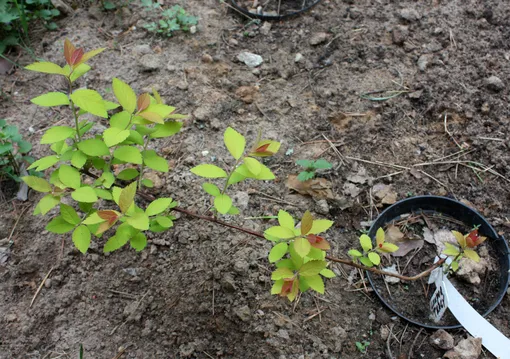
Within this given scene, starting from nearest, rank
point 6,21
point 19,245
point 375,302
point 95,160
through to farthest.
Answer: point 95,160
point 375,302
point 19,245
point 6,21

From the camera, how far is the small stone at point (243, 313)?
1714mm

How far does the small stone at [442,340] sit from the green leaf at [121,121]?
143 cm

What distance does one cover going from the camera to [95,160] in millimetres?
1396

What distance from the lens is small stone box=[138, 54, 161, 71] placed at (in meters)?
2.61

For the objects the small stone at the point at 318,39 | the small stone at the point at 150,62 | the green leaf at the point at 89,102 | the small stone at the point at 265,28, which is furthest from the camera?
the small stone at the point at 265,28

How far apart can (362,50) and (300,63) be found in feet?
1.32

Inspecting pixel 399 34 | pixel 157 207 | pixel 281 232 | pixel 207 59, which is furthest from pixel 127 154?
pixel 399 34

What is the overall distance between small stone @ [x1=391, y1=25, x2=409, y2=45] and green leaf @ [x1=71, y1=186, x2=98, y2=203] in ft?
7.24

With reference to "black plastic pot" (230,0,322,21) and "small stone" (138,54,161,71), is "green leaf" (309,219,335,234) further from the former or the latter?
"black plastic pot" (230,0,322,21)

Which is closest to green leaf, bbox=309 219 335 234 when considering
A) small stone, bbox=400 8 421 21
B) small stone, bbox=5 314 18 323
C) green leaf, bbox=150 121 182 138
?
green leaf, bbox=150 121 182 138

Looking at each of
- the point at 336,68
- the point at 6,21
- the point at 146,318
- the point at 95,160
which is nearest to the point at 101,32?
the point at 6,21

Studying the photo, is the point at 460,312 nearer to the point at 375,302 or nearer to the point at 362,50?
the point at 375,302

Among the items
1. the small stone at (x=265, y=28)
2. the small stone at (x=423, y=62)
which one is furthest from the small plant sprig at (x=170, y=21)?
the small stone at (x=423, y=62)

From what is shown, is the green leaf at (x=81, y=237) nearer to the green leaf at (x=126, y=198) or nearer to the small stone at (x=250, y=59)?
the green leaf at (x=126, y=198)
